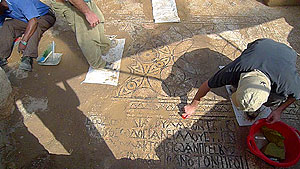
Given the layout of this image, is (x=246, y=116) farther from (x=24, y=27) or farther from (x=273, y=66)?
(x=24, y=27)

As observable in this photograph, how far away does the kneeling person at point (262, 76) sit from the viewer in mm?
1697

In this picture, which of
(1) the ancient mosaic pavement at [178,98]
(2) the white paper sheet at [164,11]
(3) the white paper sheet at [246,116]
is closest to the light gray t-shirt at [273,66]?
(3) the white paper sheet at [246,116]

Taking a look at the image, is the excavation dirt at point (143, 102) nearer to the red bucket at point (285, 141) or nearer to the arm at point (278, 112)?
the red bucket at point (285, 141)

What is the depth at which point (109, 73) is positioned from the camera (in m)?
2.95

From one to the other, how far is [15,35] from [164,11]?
2372 mm

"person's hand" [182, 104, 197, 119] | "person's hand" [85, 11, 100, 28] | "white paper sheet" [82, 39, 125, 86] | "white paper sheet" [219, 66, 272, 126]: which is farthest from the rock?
"white paper sheet" [219, 66, 272, 126]

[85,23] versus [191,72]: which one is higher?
[85,23]

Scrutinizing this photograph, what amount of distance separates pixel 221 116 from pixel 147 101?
36.5 inches

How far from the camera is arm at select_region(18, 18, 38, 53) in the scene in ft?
9.25

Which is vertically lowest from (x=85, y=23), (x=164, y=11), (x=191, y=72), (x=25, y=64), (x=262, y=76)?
(x=191, y=72)

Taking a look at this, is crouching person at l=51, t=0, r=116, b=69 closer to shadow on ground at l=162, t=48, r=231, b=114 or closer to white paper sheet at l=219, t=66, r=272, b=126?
shadow on ground at l=162, t=48, r=231, b=114

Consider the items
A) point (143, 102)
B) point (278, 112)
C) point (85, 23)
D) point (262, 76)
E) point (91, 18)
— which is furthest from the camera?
point (143, 102)

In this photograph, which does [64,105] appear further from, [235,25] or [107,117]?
[235,25]

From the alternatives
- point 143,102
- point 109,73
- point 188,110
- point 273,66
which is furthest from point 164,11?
point 273,66
